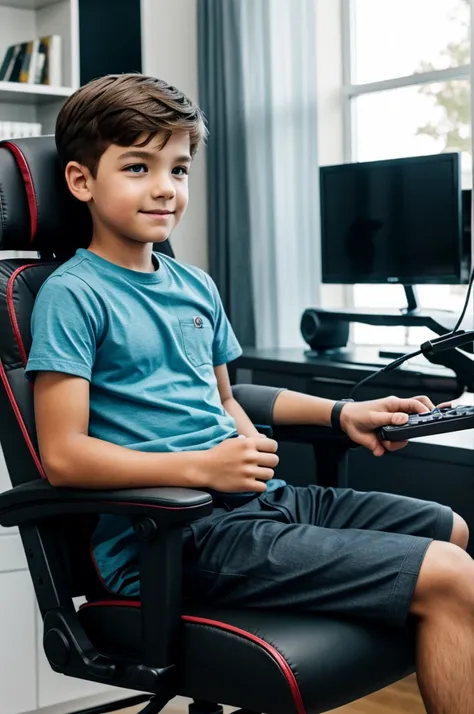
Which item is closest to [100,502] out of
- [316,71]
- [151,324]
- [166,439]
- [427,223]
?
[166,439]

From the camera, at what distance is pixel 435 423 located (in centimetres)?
141

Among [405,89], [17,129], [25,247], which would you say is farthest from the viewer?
[405,89]

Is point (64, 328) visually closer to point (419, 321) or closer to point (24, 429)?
point (24, 429)

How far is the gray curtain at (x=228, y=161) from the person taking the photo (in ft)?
11.3

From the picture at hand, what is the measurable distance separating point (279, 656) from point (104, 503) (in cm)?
28

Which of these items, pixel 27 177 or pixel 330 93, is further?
pixel 330 93

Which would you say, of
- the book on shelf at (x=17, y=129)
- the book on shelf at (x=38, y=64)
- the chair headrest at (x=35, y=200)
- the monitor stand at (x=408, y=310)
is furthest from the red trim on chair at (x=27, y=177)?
the book on shelf at (x=38, y=64)

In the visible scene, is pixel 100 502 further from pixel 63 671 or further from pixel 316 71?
pixel 316 71

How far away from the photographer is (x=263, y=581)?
4.24 ft

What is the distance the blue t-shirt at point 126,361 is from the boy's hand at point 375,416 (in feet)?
0.50

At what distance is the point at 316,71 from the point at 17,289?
2113 millimetres

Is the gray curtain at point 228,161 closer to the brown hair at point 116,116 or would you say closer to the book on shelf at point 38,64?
the book on shelf at point 38,64

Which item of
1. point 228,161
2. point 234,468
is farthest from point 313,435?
point 228,161

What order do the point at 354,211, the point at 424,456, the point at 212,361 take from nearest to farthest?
1. the point at 212,361
2. the point at 424,456
3. the point at 354,211
